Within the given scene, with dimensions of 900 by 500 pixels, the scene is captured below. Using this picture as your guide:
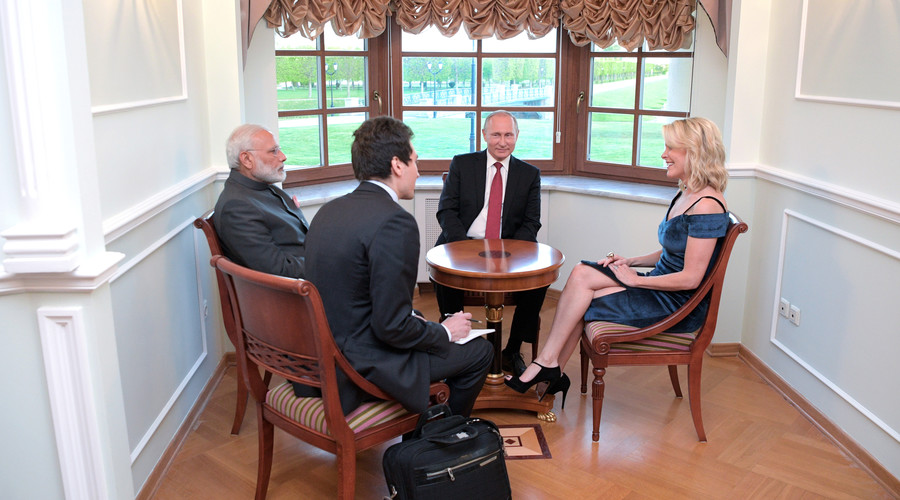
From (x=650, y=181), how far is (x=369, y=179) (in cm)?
300

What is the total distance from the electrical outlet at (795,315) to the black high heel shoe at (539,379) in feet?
3.90

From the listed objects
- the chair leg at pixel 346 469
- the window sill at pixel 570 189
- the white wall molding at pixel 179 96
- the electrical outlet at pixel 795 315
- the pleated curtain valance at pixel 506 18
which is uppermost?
the pleated curtain valance at pixel 506 18

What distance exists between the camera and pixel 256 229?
3.06 metres

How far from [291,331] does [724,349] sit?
2.80 meters

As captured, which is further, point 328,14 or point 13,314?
point 328,14

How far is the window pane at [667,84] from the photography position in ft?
15.6

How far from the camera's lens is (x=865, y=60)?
10.0 ft

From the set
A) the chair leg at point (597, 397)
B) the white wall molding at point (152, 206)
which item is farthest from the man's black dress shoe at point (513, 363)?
the white wall molding at point (152, 206)

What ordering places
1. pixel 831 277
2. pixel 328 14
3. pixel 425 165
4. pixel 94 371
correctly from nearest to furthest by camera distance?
1. pixel 94 371
2. pixel 831 277
3. pixel 328 14
4. pixel 425 165

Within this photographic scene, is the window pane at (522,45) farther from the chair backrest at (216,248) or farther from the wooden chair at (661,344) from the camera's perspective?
the chair backrest at (216,248)

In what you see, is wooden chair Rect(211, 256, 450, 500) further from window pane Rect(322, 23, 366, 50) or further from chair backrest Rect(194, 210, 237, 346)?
window pane Rect(322, 23, 366, 50)

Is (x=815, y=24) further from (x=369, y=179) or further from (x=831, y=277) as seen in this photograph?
(x=369, y=179)

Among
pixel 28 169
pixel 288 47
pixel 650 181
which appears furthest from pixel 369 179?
pixel 650 181

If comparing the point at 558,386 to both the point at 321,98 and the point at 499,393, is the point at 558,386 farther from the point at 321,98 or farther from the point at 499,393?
the point at 321,98
